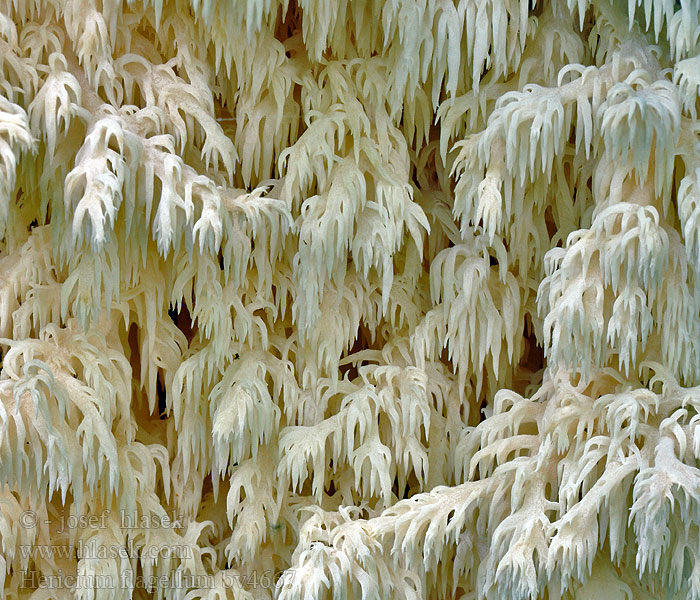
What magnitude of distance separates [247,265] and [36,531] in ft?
3.31

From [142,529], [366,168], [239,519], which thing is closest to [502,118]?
[366,168]

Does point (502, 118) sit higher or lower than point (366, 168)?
higher

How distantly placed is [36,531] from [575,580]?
1.57 m

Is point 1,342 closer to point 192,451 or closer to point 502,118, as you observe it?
A: point 192,451

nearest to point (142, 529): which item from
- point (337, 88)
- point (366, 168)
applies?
point (366, 168)

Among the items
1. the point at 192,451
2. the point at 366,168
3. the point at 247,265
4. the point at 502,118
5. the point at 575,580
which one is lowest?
the point at 575,580

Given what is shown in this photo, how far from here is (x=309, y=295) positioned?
2.56m

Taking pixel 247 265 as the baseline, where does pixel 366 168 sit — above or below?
above

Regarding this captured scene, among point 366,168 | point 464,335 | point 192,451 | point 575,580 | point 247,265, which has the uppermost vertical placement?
point 366,168

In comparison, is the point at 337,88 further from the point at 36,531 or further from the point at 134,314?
the point at 36,531

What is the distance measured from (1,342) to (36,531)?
579mm

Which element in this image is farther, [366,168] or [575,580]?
[366,168]

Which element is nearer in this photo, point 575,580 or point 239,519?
point 575,580

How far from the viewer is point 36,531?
2471 millimetres
